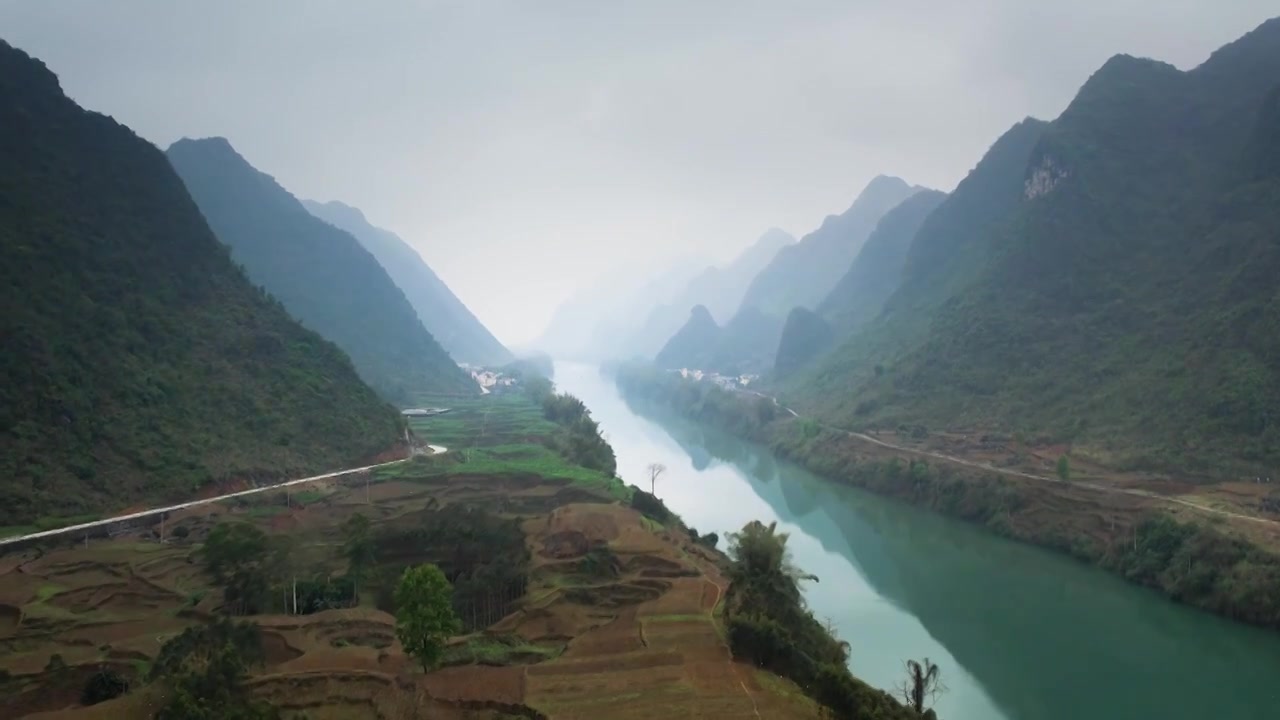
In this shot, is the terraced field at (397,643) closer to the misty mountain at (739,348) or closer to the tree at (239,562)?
the tree at (239,562)

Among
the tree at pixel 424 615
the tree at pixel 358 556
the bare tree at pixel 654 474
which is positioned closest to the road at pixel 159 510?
the tree at pixel 358 556

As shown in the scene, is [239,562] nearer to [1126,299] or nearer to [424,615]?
[424,615]

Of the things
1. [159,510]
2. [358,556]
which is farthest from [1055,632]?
[159,510]

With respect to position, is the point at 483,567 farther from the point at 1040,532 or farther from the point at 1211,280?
the point at 1211,280

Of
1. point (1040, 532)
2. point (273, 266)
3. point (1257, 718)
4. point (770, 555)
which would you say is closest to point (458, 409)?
point (273, 266)

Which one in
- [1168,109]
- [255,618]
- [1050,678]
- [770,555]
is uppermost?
[1168,109]

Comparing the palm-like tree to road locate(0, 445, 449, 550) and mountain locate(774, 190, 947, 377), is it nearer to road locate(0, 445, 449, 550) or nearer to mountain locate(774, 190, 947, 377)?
road locate(0, 445, 449, 550)

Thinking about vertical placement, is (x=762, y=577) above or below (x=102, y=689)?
above
